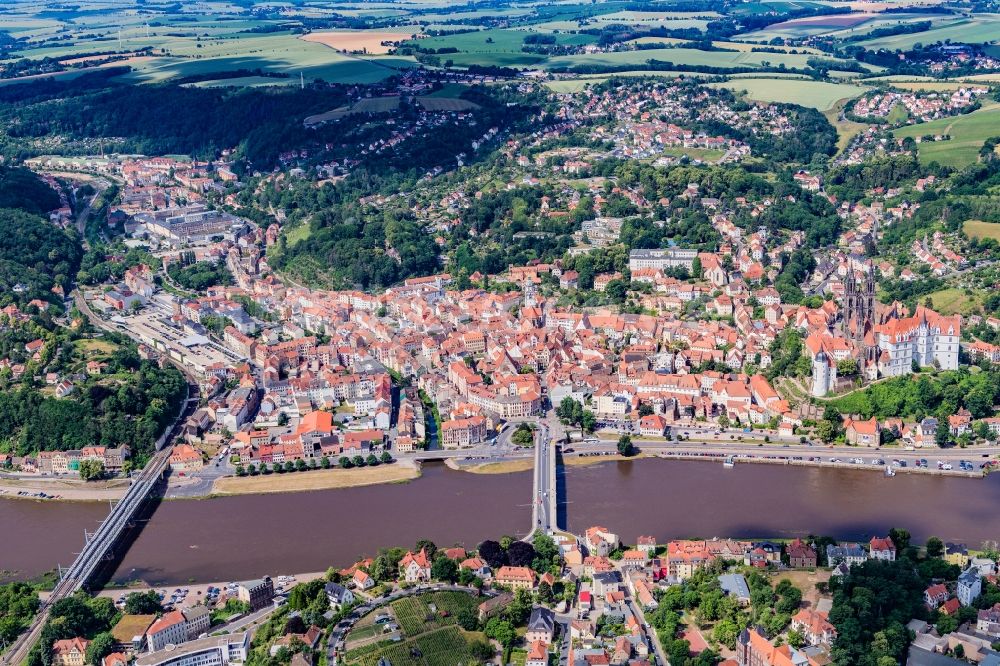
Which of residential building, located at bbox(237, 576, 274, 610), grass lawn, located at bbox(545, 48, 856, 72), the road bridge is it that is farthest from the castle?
grass lawn, located at bbox(545, 48, 856, 72)

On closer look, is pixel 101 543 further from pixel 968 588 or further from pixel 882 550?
pixel 968 588

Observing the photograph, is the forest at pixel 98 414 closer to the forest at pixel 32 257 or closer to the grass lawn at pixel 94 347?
the grass lawn at pixel 94 347

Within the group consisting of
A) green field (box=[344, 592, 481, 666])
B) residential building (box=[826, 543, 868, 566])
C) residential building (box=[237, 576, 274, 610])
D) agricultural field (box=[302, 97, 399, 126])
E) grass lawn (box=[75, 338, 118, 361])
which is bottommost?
grass lawn (box=[75, 338, 118, 361])

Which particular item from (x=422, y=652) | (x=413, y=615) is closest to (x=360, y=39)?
(x=413, y=615)

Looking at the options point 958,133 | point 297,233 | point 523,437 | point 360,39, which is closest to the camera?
point 523,437

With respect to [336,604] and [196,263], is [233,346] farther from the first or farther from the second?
[336,604]

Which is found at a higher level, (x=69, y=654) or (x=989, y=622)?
(x=989, y=622)

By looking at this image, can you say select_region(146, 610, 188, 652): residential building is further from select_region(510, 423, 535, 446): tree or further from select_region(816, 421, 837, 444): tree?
select_region(816, 421, 837, 444): tree
